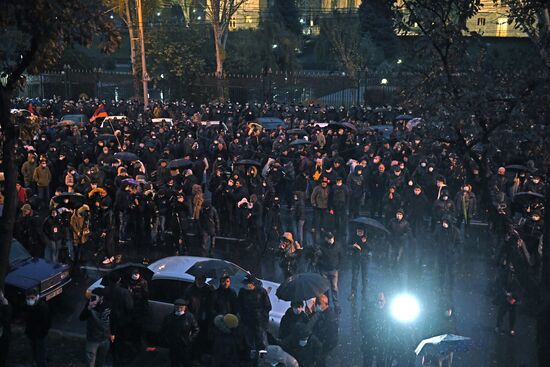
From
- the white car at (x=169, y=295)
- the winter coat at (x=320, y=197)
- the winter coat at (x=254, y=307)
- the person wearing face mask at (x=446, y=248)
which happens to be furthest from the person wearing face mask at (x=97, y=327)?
the winter coat at (x=320, y=197)

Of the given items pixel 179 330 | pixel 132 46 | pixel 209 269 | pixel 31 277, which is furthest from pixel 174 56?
pixel 179 330

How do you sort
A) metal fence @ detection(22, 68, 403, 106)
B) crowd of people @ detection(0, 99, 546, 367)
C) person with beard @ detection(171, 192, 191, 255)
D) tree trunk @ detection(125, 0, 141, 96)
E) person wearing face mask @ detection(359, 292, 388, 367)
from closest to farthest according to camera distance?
person wearing face mask @ detection(359, 292, 388, 367)
crowd of people @ detection(0, 99, 546, 367)
person with beard @ detection(171, 192, 191, 255)
tree trunk @ detection(125, 0, 141, 96)
metal fence @ detection(22, 68, 403, 106)

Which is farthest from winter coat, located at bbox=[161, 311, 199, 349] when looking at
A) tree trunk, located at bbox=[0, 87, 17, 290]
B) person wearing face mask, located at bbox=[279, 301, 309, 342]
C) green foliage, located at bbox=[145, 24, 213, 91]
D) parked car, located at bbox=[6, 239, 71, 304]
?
green foliage, located at bbox=[145, 24, 213, 91]

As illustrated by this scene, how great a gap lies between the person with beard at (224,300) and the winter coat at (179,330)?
66cm

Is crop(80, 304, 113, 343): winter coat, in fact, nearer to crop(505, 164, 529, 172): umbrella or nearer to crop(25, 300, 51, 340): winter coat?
crop(25, 300, 51, 340): winter coat

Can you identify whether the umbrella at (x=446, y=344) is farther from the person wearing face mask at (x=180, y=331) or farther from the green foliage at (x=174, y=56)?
the green foliage at (x=174, y=56)

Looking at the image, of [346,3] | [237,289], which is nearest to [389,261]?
[237,289]

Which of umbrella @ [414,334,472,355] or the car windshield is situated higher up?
umbrella @ [414,334,472,355]

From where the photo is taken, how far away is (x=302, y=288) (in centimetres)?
980

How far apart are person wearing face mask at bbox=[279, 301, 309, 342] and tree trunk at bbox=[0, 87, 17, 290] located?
3727 mm

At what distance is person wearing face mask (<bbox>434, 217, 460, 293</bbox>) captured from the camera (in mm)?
13312

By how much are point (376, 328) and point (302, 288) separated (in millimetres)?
1161

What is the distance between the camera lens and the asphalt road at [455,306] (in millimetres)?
10664

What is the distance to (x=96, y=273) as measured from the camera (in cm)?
1473
